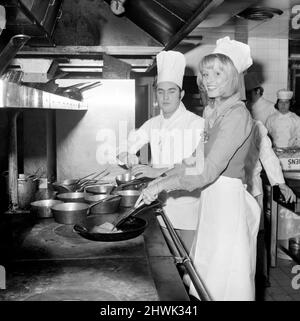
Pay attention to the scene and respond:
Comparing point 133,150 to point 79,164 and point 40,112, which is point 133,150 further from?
point 40,112

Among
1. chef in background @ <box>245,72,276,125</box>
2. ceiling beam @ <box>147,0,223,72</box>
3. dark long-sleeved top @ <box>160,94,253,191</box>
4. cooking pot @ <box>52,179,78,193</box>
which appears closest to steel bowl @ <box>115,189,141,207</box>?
cooking pot @ <box>52,179,78,193</box>

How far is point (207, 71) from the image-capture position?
6.22 feet

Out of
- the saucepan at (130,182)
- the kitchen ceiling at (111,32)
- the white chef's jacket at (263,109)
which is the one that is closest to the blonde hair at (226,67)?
the kitchen ceiling at (111,32)

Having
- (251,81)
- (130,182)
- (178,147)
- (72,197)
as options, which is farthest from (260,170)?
(251,81)

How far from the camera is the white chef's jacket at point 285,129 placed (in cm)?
585

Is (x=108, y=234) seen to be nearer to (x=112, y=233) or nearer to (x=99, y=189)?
(x=112, y=233)

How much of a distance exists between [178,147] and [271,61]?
4000 millimetres

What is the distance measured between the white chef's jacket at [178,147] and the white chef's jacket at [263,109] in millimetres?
3463

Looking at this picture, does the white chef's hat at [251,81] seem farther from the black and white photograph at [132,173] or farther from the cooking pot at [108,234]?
the cooking pot at [108,234]

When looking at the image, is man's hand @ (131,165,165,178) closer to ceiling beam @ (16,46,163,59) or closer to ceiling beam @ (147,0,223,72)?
ceiling beam @ (147,0,223,72)

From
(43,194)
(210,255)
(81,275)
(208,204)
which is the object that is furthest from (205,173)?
(43,194)
